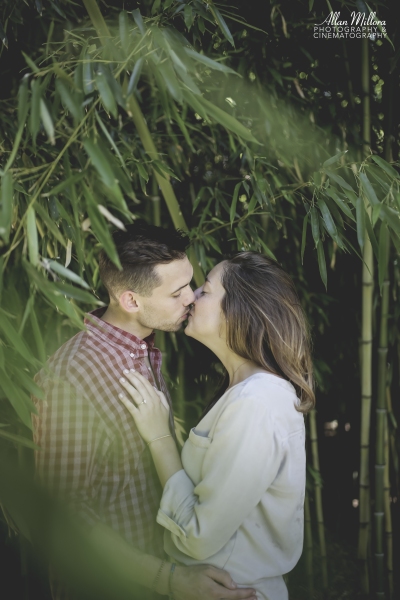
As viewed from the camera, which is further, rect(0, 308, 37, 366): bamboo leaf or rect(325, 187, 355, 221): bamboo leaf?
rect(325, 187, 355, 221): bamboo leaf

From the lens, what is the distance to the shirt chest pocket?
1.36 meters

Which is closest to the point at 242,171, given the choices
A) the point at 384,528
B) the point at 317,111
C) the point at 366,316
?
the point at 317,111

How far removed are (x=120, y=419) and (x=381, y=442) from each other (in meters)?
1.00

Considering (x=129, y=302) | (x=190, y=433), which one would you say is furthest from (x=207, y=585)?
(x=129, y=302)

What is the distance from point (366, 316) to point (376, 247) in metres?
0.51

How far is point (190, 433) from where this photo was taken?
55.5 inches

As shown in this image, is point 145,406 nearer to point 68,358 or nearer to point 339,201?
point 68,358

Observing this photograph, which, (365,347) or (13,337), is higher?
(13,337)

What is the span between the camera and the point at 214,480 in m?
1.25

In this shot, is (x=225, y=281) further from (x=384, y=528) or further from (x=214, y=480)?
(x=384, y=528)

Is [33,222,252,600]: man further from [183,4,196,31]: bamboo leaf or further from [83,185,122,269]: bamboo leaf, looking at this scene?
[183,4,196,31]: bamboo leaf

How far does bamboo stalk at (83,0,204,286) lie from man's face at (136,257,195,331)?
0.29 meters

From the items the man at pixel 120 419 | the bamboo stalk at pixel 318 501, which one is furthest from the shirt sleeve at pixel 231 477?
the bamboo stalk at pixel 318 501

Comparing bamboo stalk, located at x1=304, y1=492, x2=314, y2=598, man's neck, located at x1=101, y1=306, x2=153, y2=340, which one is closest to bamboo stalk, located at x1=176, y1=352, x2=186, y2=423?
bamboo stalk, located at x1=304, y1=492, x2=314, y2=598
